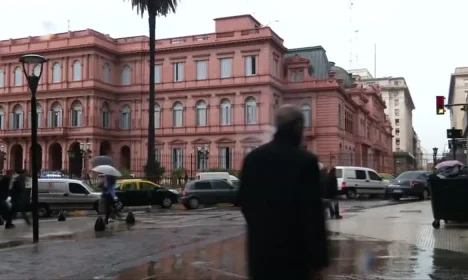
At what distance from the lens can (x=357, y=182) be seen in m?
35.2

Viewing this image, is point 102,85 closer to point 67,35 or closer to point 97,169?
point 67,35

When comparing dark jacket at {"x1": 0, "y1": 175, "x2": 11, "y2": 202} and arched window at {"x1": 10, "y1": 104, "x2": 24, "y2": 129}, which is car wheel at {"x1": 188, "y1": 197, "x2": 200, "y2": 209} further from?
arched window at {"x1": 10, "y1": 104, "x2": 24, "y2": 129}

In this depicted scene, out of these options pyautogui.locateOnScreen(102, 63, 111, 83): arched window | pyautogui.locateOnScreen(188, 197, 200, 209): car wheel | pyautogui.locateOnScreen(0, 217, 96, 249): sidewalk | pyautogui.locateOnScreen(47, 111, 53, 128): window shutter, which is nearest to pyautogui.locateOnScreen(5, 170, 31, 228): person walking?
pyautogui.locateOnScreen(0, 217, 96, 249): sidewalk

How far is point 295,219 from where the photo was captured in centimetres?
388

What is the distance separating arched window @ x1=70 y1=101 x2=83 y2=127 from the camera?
6762 centimetres

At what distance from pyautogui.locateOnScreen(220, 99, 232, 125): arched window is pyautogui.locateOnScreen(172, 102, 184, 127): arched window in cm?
511

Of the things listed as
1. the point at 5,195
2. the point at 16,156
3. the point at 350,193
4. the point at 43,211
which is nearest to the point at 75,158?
the point at 16,156

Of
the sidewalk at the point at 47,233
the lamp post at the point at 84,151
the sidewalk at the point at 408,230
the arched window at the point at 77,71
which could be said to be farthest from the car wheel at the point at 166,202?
the arched window at the point at 77,71

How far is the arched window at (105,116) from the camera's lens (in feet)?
226

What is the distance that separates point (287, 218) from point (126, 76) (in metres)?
68.1

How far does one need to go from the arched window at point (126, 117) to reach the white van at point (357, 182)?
132 ft

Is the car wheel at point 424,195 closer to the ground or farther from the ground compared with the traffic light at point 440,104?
closer to the ground

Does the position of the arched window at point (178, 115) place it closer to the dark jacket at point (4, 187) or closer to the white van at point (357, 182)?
the white van at point (357, 182)

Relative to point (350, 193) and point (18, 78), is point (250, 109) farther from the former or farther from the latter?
point (350, 193)
